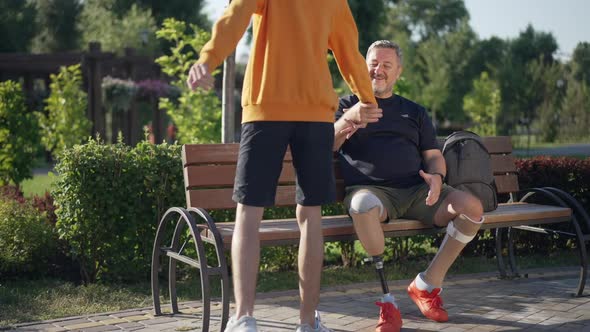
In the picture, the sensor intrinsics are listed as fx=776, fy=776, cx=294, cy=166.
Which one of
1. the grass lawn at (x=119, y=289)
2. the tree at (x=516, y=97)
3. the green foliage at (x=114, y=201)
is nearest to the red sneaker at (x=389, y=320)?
the grass lawn at (x=119, y=289)

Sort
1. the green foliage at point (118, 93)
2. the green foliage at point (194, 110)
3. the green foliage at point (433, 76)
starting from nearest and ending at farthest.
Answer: the green foliage at point (194, 110), the green foliage at point (118, 93), the green foliage at point (433, 76)

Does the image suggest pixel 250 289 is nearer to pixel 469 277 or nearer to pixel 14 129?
pixel 469 277

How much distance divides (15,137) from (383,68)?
6263mm

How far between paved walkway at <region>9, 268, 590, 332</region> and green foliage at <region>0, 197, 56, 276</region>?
124cm

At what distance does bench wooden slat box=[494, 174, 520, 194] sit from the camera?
18.2ft

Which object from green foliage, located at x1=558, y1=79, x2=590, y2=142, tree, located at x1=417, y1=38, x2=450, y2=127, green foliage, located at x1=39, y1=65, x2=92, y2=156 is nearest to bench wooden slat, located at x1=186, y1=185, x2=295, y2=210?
green foliage, located at x1=39, y1=65, x2=92, y2=156

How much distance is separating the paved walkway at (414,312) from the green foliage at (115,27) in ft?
94.4

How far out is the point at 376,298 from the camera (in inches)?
191

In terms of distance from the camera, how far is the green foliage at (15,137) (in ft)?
30.2

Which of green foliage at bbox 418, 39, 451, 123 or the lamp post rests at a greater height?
green foliage at bbox 418, 39, 451, 123

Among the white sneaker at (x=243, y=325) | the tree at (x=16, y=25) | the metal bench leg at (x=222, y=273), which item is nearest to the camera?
the white sneaker at (x=243, y=325)

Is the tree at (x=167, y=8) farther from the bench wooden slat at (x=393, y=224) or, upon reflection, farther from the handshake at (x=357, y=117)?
the handshake at (x=357, y=117)

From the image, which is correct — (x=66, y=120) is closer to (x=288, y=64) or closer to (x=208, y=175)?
(x=208, y=175)

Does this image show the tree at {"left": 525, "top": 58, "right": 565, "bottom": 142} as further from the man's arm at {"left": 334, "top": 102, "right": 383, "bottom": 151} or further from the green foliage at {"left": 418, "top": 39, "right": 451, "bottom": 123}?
the man's arm at {"left": 334, "top": 102, "right": 383, "bottom": 151}
